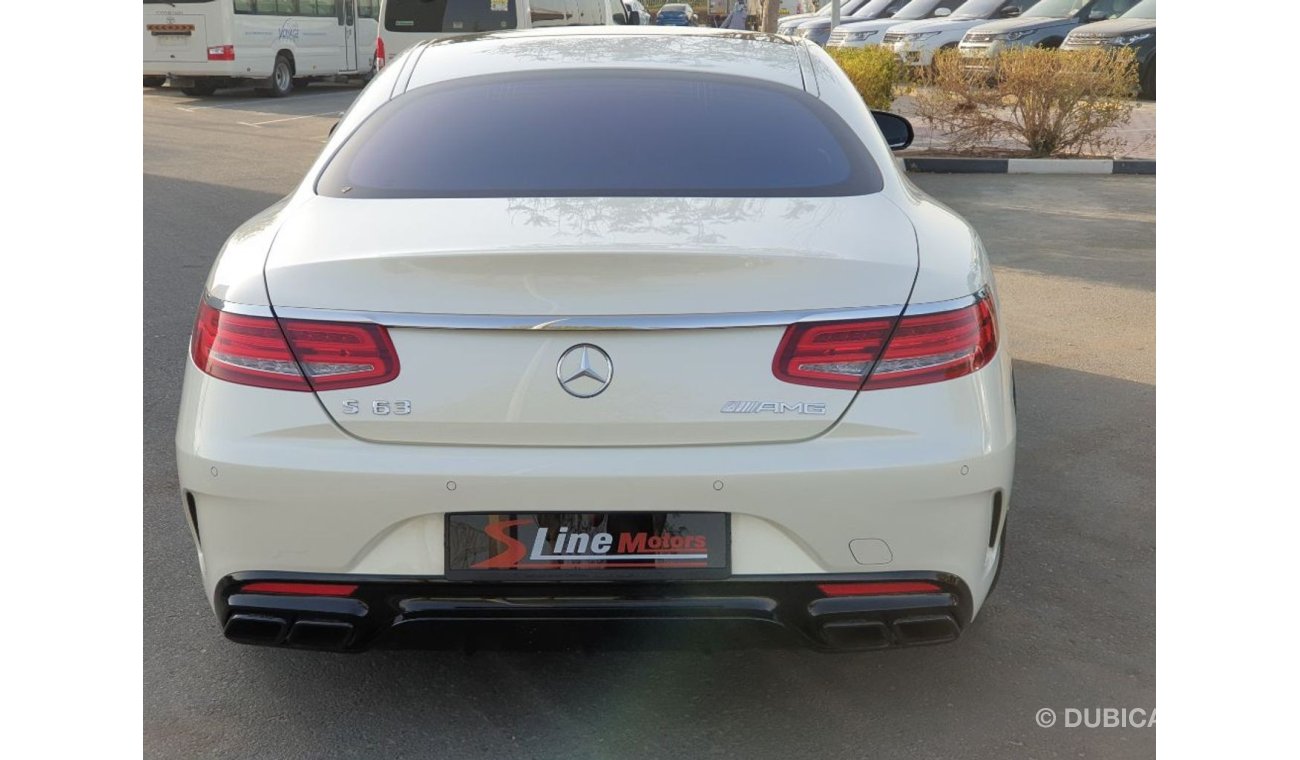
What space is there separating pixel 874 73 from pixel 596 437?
505 inches

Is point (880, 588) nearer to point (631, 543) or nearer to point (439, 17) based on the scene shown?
point (631, 543)

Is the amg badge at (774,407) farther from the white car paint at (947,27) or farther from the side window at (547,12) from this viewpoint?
the white car paint at (947,27)

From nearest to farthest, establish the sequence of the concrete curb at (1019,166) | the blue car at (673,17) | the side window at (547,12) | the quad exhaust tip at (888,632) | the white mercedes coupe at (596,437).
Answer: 1. the white mercedes coupe at (596,437)
2. the quad exhaust tip at (888,632)
3. the concrete curb at (1019,166)
4. the side window at (547,12)
5. the blue car at (673,17)

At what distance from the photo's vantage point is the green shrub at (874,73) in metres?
14.7

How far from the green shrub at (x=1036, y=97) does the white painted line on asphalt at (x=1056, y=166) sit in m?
0.45

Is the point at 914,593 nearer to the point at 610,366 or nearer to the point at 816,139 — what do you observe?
the point at 610,366

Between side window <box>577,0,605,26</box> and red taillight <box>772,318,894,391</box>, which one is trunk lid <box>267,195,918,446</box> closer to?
red taillight <box>772,318,894,391</box>

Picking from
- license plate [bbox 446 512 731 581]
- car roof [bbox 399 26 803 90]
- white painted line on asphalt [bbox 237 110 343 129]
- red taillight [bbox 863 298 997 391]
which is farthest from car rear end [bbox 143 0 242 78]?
red taillight [bbox 863 298 997 391]

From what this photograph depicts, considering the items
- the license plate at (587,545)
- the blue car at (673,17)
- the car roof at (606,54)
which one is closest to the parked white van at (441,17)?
the car roof at (606,54)

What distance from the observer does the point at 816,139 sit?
3.48 meters

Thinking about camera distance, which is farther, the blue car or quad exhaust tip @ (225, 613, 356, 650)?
the blue car

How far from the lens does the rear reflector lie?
2693 mm

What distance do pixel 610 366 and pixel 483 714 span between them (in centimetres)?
98

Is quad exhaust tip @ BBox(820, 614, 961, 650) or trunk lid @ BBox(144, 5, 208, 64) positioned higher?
trunk lid @ BBox(144, 5, 208, 64)
